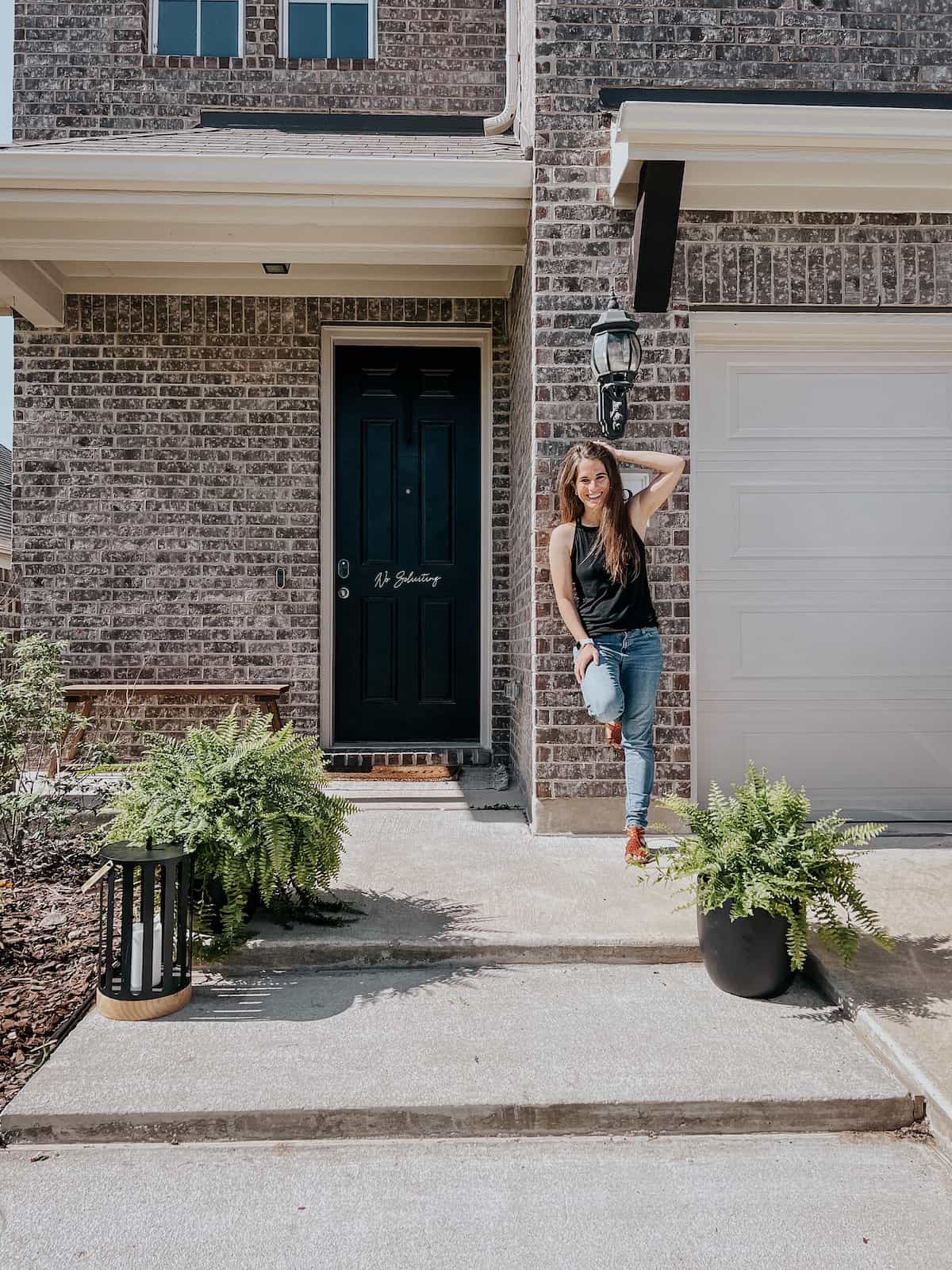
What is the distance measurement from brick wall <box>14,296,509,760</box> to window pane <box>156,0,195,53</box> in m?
1.88

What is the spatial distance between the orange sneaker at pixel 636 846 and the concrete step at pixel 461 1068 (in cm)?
90

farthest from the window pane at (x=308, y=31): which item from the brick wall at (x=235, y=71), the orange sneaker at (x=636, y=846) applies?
the orange sneaker at (x=636, y=846)

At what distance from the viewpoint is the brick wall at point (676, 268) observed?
4227mm

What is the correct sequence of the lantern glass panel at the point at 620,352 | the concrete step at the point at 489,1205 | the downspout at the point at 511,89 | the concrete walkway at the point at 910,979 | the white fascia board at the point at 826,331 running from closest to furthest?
the concrete step at the point at 489,1205, the concrete walkway at the point at 910,979, the lantern glass panel at the point at 620,352, the white fascia board at the point at 826,331, the downspout at the point at 511,89

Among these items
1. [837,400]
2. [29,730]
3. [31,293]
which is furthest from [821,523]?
[31,293]

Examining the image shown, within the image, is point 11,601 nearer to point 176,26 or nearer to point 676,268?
point 176,26

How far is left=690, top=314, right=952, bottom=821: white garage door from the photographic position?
4469 millimetres

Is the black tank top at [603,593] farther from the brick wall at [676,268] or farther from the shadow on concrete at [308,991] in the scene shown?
the shadow on concrete at [308,991]

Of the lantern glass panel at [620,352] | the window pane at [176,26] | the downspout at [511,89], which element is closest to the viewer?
the lantern glass panel at [620,352]

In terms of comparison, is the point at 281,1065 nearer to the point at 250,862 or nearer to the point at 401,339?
the point at 250,862

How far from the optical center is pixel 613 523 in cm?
381

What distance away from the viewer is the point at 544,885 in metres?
3.49

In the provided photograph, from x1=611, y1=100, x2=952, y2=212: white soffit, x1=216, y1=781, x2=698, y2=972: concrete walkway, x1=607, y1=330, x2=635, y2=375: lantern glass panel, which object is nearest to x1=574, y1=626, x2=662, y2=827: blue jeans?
x1=216, y1=781, x2=698, y2=972: concrete walkway

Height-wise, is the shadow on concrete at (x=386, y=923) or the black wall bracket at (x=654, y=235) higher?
the black wall bracket at (x=654, y=235)
